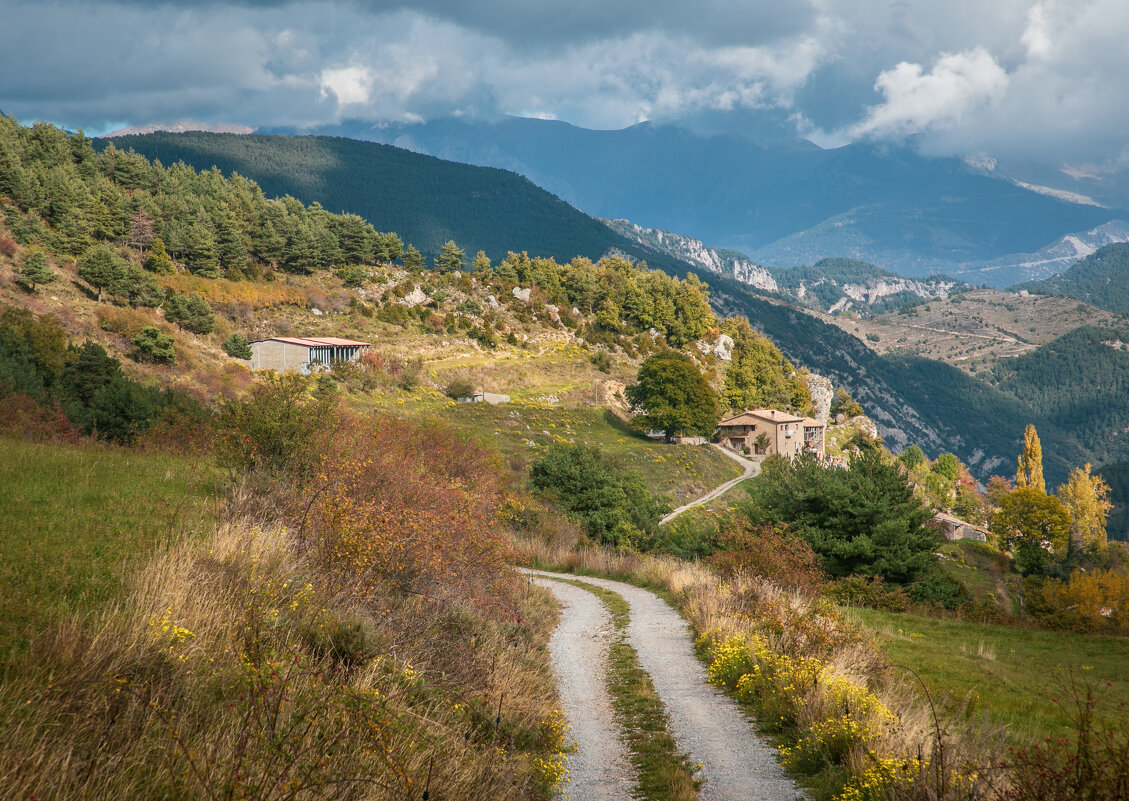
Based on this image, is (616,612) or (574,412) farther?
(574,412)

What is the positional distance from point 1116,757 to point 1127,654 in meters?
16.4

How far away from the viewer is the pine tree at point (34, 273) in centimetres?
4481

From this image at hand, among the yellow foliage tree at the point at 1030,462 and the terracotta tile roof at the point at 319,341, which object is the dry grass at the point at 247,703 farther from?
the yellow foliage tree at the point at 1030,462

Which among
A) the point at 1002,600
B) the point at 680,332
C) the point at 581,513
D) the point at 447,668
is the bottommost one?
the point at 1002,600

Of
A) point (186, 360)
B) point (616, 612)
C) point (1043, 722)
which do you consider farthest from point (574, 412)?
point (1043, 722)

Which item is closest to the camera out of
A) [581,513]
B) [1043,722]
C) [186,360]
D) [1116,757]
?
[1116,757]

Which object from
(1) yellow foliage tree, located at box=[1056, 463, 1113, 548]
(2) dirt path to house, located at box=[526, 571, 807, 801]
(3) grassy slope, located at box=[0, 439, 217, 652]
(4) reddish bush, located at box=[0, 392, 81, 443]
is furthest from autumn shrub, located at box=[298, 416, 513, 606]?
(1) yellow foliage tree, located at box=[1056, 463, 1113, 548]

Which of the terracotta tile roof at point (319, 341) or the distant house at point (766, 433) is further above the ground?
the terracotta tile roof at point (319, 341)

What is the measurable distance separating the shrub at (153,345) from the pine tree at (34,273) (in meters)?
9.73

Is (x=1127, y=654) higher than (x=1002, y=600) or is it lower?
higher

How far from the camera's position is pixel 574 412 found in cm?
6619

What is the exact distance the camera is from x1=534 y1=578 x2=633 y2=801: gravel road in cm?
678

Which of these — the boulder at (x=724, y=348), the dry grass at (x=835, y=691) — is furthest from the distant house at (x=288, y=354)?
the boulder at (x=724, y=348)

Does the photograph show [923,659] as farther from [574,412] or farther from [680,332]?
[680,332]
